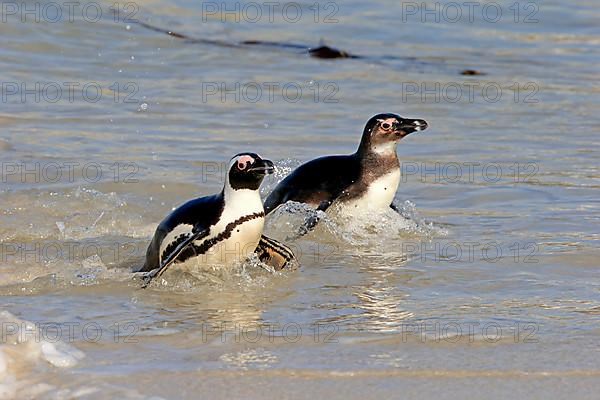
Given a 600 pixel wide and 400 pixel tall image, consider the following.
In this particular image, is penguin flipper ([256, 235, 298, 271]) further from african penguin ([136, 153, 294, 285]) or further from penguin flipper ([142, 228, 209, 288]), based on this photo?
penguin flipper ([142, 228, 209, 288])

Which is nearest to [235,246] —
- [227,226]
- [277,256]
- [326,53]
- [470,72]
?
[227,226]

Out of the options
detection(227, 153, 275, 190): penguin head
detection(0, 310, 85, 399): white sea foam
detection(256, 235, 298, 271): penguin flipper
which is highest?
detection(227, 153, 275, 190): penguin head

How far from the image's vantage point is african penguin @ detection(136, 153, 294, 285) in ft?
20.6

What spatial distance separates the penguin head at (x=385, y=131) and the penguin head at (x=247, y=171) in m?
1.87

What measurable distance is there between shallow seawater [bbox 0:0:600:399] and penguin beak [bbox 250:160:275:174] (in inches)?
20.2

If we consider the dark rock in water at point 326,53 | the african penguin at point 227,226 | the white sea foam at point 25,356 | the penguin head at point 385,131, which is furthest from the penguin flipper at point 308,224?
the dark rock in water at point 326,53

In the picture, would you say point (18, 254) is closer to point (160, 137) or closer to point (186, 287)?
point (186, 287)

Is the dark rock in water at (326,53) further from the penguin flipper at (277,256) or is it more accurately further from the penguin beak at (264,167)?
the penguin beak at (264,167)

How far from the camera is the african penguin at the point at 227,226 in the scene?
20.6ft

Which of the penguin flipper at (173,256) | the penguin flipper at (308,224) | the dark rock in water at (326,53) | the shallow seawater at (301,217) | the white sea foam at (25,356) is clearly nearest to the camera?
the white sea foam at (25,356)

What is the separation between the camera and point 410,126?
7949 mm

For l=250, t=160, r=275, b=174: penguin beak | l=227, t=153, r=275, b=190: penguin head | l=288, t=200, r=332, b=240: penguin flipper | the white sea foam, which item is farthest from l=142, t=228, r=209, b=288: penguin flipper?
l=288, t=200, r=332, b=240: penguin flipper

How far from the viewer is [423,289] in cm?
613

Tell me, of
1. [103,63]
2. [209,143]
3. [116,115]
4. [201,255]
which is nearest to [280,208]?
[201,255]
